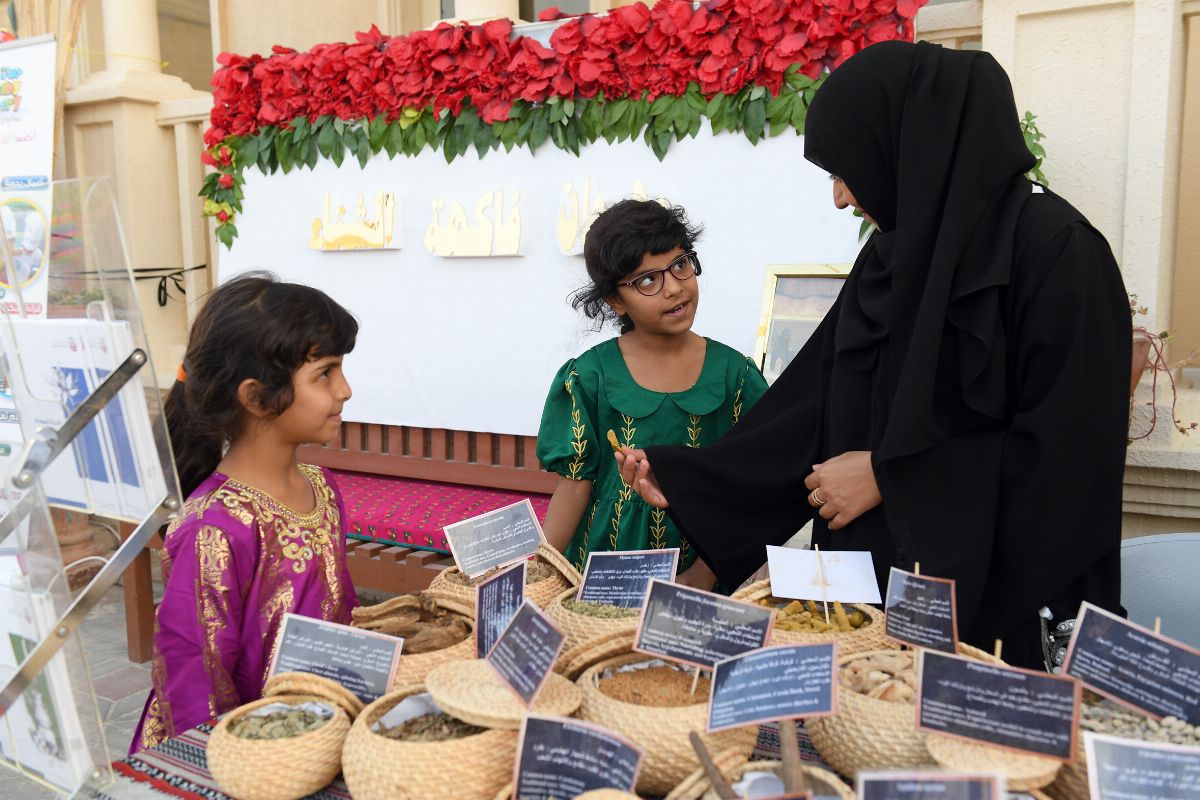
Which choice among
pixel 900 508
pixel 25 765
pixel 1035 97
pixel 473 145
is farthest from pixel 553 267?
pixel 25 765

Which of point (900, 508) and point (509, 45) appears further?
point (509, 45)

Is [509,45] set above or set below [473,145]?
above

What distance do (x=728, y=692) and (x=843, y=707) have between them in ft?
0.48

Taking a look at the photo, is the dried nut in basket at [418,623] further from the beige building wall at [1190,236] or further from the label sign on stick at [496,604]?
the beige building wall at [1190,236]

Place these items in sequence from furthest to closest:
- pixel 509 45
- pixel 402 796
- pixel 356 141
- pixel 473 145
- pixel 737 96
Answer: pixel 356 141
pixel 473 145
pixel 509 45
pixel 737 96
pixel 402 796

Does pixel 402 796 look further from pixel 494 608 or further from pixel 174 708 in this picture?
pixel 174 708

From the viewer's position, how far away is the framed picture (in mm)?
2732

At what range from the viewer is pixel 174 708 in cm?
156

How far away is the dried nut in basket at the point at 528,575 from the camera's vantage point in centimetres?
160

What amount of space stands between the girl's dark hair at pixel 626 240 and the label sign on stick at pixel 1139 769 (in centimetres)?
A: 140

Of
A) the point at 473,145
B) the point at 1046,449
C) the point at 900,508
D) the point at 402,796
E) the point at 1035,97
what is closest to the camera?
the point at 402,796

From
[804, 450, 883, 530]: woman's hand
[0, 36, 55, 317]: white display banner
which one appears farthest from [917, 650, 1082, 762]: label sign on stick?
[0, 36, 55, 317]: white display banner

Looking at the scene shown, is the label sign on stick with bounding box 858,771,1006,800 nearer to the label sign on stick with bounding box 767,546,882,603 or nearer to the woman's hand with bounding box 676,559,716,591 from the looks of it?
the label sign on stick with bounding box 767,546,882,603

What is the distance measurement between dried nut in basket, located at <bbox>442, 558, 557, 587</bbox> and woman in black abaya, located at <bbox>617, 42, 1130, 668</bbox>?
0.50 metres
